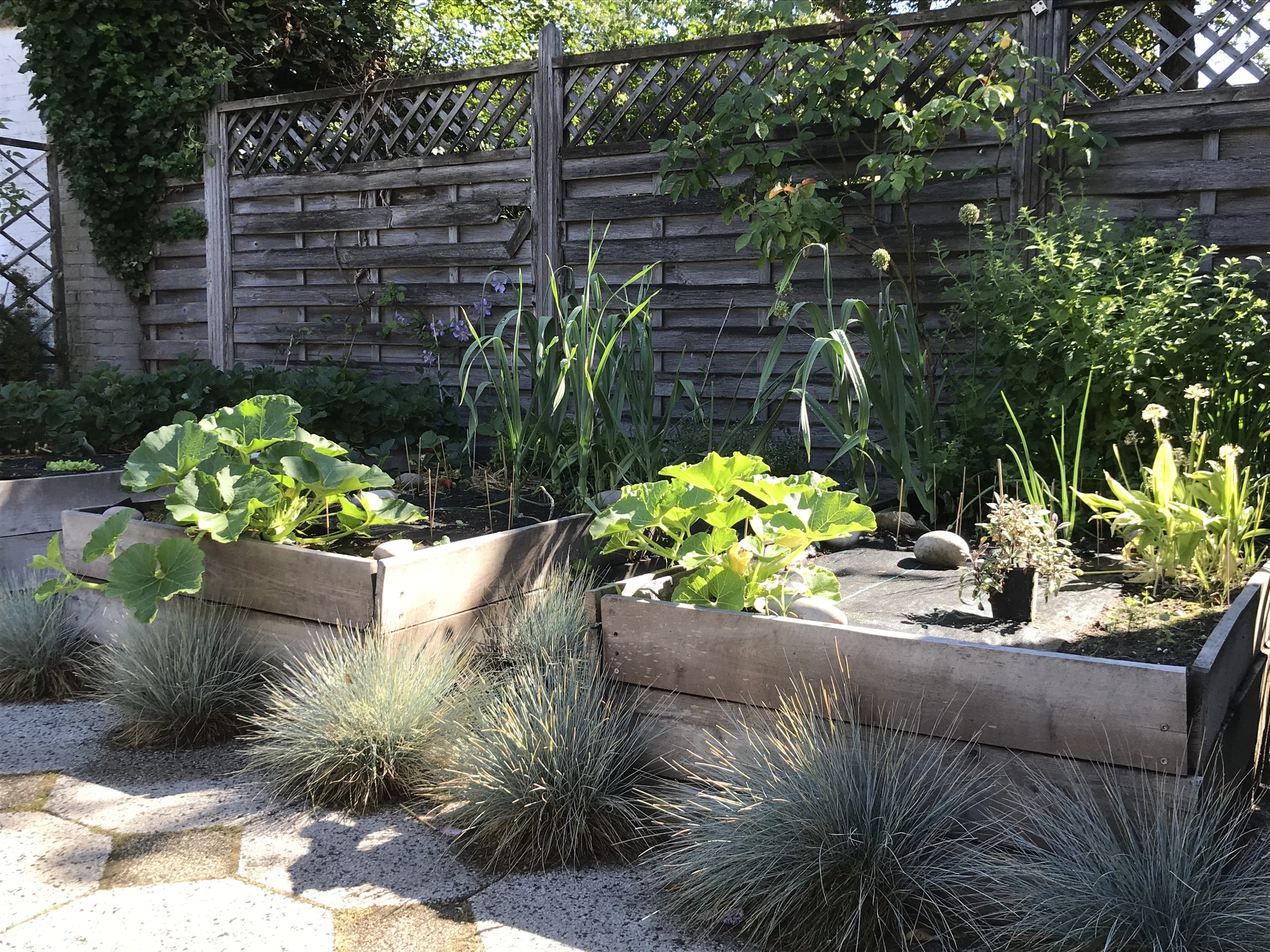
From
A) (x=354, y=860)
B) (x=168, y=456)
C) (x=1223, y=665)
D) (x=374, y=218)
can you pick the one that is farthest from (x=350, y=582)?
(x=374, y=218)

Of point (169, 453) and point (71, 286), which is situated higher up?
point (71, 286)

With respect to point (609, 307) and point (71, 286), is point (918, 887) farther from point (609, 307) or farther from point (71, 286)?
point (71, 286)

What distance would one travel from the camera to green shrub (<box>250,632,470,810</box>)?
2125mm

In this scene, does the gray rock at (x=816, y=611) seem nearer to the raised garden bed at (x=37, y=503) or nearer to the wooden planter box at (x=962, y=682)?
the wooden planter box at (x=962, y=682)

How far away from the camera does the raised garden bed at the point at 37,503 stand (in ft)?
11.7

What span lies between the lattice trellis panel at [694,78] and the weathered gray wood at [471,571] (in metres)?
2.21

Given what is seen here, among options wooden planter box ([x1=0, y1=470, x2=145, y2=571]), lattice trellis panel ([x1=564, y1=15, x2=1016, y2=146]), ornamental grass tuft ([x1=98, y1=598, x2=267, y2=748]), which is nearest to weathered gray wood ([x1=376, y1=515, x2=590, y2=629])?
ornamental grass tuft ([x1=98, y1=598, x2=267, y2=748])

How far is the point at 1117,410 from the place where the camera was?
2982 mm

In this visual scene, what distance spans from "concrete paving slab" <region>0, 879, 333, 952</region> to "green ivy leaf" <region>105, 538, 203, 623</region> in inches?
29.6

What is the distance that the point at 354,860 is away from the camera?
1906 mm

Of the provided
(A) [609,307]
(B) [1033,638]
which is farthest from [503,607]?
(A) [609,307]

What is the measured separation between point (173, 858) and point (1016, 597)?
5.80 ft

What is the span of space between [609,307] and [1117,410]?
2330mm

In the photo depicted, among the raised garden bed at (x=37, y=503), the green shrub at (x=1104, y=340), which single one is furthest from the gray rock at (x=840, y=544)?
the raised garden bed at (x=37, y=503)
